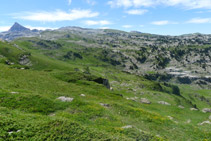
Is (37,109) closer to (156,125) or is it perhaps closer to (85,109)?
(85,109)

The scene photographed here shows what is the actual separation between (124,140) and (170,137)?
1131cm

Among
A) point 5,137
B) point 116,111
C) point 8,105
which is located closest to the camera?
point 5,137

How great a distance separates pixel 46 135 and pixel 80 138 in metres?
3.48

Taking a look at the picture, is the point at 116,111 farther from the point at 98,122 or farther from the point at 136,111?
the point at 98,122

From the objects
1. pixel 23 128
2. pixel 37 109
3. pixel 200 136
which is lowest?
pixel 200 136

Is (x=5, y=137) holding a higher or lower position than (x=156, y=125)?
higher

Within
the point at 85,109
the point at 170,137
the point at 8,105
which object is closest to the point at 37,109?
the point at 8,105

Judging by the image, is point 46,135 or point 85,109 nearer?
point 46,135

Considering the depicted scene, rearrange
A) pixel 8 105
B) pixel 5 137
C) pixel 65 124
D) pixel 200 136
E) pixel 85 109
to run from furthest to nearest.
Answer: pixel 85 109 → pixel 200 136 → pixel 8 105 → pixel 65 124 → pixel 5 137

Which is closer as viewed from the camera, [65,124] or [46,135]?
[46,135]

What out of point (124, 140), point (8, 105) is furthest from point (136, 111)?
point (8, 105)

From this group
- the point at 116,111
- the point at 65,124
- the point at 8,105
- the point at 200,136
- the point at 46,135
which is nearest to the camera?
the point at 46,135

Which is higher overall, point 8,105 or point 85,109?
point 8,105

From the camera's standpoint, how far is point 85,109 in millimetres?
27594
